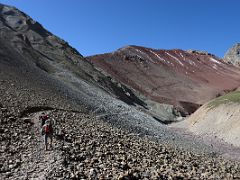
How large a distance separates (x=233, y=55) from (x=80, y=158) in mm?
170044

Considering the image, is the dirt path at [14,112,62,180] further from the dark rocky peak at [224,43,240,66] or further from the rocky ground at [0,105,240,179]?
the dark rocky peak at [224,43,240,66]

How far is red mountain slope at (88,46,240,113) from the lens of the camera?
103m

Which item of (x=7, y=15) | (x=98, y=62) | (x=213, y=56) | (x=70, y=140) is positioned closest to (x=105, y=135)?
(x=70, y=140)

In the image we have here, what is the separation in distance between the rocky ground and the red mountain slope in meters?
66.5

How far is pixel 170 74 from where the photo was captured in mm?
121375

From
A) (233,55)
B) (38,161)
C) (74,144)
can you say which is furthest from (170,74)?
(38,161)

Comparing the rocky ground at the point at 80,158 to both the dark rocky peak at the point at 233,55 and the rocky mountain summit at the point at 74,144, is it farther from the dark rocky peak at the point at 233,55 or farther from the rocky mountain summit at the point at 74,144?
the dark rocky peak at the point at 233,55

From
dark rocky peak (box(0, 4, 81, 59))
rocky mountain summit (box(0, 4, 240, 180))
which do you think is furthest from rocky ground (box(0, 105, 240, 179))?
dark rocky peak (box(0, 4, 81, 59))

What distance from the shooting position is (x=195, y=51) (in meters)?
170

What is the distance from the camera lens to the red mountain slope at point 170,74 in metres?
103

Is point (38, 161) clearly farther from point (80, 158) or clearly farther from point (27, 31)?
point (27, 31)

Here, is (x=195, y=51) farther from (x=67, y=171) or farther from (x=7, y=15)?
(x=67, y=171)

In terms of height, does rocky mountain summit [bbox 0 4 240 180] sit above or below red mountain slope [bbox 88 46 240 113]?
below

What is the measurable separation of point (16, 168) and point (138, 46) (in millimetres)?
126379
